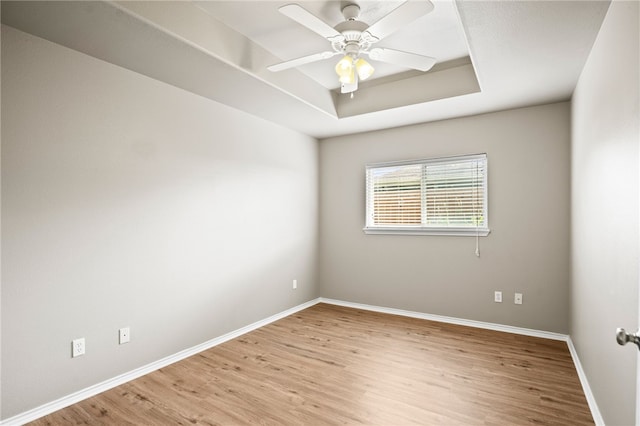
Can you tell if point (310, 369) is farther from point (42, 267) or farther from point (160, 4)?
point (160, 4)

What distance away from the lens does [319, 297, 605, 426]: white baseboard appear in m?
2.14

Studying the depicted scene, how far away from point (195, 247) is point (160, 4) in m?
1.93

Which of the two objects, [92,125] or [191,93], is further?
[191,93]

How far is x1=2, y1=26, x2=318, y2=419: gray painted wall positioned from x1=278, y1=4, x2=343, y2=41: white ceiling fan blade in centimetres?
152

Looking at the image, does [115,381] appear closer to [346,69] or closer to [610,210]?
[346,69]

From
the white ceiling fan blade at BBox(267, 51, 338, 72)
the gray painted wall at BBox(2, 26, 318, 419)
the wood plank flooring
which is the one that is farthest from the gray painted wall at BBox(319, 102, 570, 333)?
the white ceiling fan blade at BBox(267, 51, 338, 72)

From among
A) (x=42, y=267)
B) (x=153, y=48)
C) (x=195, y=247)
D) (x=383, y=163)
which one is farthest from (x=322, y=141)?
(x=42, y=267)

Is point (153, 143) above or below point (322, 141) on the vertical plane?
below

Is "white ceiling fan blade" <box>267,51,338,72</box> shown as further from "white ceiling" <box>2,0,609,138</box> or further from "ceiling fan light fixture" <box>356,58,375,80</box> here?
"white ceiling" <box>2,0,609,138</box>

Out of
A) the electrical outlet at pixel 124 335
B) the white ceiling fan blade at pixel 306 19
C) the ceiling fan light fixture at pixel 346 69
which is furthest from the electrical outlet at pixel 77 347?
the ceiling fan light fixture at pixel 346 69

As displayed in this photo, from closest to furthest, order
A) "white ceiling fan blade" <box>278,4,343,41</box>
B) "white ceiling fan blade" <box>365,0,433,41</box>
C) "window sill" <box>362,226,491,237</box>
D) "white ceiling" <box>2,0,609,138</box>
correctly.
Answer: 1. "white ceiling fan blade" <box>365,0,433,41</box>
2. "white ceiling fan blade" <box>278,4,343,41</box>
3. "white ceiling" <box>2,0,609,138</box>
4. "window sill" <box>362,226,491,237</box>

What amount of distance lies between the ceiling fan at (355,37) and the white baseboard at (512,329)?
2.47 meters

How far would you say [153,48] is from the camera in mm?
2268

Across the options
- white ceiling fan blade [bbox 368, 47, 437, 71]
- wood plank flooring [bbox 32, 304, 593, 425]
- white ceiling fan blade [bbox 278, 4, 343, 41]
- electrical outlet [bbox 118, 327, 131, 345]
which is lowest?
wood plank flooring [bbox 32, 304, 593, 425]
